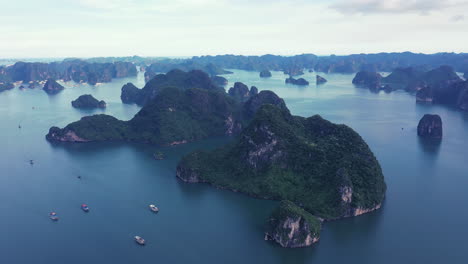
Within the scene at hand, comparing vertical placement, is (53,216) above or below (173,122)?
below

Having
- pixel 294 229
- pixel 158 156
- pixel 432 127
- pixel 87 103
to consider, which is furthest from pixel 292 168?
pixel 87 103

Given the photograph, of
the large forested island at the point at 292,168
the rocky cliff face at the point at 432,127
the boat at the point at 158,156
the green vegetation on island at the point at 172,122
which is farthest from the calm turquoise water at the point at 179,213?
the green vegetation on island at the point at 172,122

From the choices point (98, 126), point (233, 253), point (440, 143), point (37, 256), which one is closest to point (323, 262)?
point (233, 253)

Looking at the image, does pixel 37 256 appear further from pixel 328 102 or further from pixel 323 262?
pixel 328 102

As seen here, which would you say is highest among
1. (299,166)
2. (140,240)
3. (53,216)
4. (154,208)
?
(299,166)

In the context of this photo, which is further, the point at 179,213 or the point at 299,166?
the point at 299,166

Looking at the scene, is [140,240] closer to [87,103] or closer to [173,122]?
[173,122]
